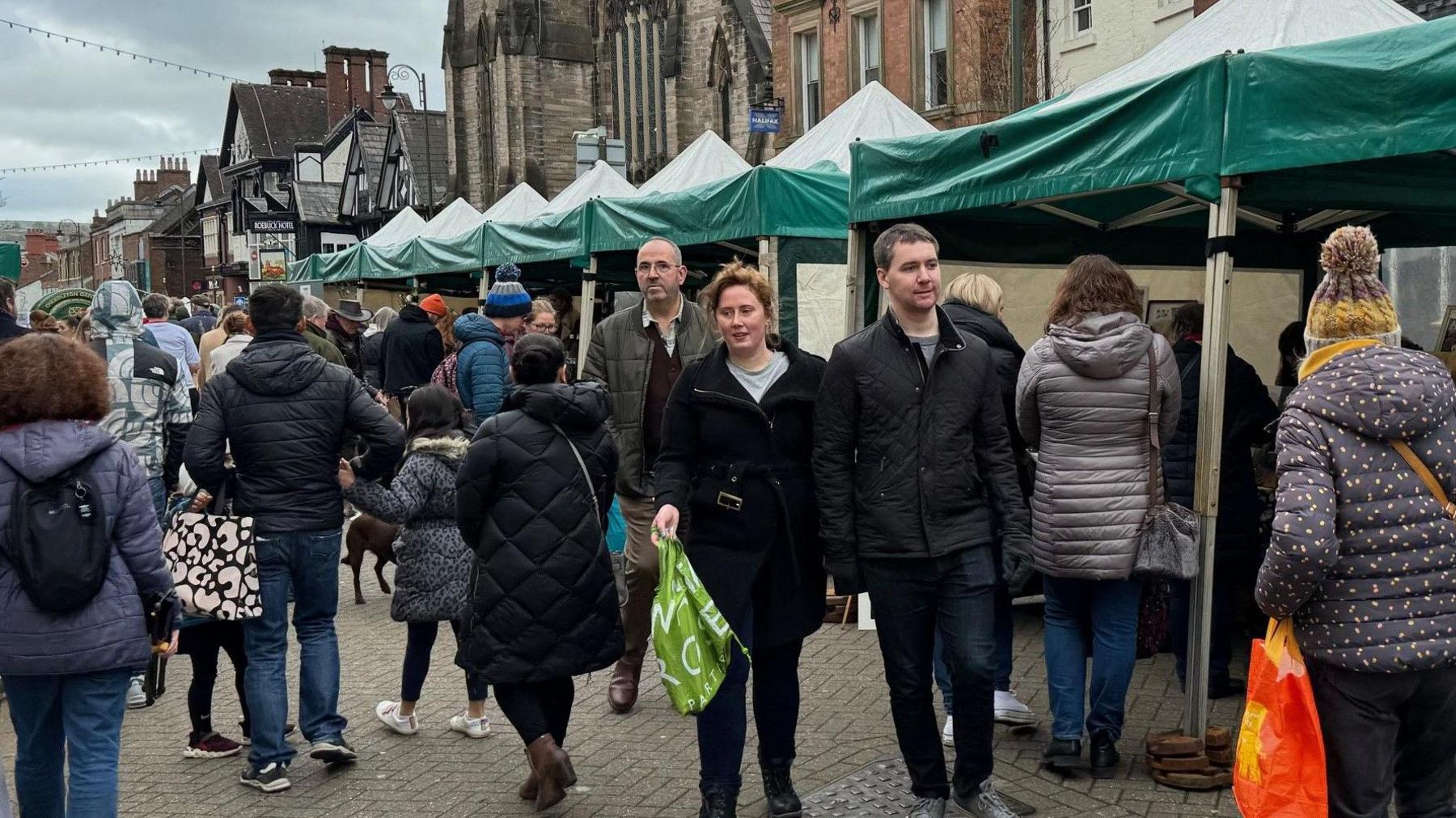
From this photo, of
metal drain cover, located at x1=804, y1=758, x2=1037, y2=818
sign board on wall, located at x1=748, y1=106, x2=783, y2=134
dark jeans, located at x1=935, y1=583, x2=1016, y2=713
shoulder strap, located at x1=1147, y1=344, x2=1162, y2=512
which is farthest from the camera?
sign board on wall, located at x1=748, y1=106, x2=783, y2=134

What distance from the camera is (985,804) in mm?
4621

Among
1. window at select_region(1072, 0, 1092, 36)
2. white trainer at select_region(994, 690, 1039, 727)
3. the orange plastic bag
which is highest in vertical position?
window at select_region(1072, 0, 1092, 36)

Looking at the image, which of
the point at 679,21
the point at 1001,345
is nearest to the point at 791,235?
the point at 1001,345

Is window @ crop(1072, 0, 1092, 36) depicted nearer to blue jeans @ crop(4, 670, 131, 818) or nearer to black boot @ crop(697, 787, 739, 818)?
black boot @ crop(697, 787, 739, 818)

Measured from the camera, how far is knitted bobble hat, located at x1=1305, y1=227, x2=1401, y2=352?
11.6 feet

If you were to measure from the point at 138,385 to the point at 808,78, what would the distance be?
21.3m

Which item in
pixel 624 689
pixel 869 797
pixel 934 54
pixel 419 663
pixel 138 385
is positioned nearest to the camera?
pixel 869 797

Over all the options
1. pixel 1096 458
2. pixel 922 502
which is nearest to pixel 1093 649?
pixel 1096 458

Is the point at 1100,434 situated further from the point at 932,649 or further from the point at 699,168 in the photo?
the point at 699,168

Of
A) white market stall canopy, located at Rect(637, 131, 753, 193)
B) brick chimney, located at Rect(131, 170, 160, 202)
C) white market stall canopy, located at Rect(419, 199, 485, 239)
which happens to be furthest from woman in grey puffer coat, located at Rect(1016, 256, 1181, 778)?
brick chimney, located at Rect(131, 170, 160, 202)

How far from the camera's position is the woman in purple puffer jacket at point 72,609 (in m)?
4.07

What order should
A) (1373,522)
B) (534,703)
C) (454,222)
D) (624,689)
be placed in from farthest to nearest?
(454,222) → (624,689) → (534,703) → (1373,522)

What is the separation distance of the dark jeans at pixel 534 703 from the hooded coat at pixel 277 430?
3.72 feet

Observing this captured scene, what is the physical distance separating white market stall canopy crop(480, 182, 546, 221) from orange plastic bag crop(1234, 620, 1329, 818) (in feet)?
46.9
